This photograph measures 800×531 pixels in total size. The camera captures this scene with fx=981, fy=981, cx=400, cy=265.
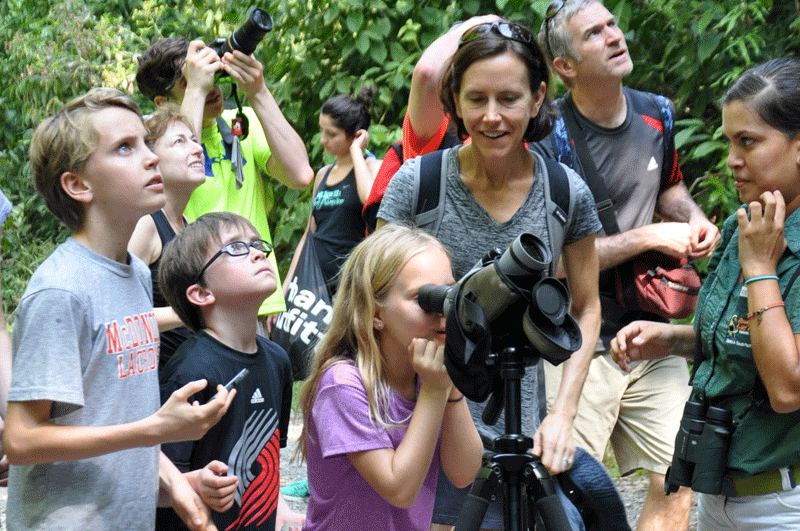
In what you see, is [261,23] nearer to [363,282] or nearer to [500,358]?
[363,282]

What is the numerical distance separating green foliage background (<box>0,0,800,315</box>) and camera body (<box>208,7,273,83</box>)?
191 cm

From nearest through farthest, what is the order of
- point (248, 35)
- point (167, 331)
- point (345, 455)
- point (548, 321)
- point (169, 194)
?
point (548, 321) < point (345, 455) < point (167, 331) < point (169, 194) < point (248, 35)

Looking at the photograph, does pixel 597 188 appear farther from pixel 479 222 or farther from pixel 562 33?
pixel 479 222

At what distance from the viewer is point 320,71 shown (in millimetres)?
6613

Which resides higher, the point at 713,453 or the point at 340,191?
the point at 713,453

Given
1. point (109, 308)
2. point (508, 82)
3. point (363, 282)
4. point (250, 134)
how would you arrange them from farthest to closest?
point (250, 134) < point (508, 82) < point (363, 282) < point (109, 308)

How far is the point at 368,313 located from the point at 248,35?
1659mm

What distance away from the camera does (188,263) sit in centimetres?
262

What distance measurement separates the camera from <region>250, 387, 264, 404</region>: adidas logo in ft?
8.11

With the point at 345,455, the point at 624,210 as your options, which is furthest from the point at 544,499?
the point at 624,210

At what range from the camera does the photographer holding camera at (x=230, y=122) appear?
3.47 metres

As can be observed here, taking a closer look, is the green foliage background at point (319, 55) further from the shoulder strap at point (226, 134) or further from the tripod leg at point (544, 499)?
the tripod leg at point (544, 499)

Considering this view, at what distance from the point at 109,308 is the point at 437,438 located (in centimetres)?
75

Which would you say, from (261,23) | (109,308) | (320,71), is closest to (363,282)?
(109,308)
